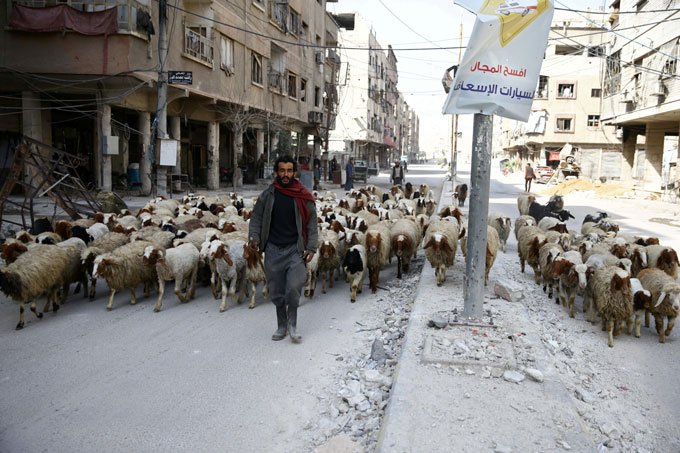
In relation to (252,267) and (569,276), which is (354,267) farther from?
(569,276)

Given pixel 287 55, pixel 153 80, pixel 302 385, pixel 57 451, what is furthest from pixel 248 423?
pixel 287 55

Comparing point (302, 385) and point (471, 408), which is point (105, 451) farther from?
point (471, 408)

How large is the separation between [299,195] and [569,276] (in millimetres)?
3786

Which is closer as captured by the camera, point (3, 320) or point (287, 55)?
point (3, 320)

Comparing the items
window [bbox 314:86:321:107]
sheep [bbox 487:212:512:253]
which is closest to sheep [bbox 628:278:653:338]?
sheep [bbox 487:212:512:253]

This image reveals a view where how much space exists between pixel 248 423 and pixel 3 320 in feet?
13.5

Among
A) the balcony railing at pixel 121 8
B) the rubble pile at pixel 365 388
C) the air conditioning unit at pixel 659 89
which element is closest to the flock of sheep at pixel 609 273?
the rubble pile at pixel 365 388

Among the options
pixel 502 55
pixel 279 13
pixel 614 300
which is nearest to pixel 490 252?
pixel 614 300

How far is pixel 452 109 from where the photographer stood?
5289mm

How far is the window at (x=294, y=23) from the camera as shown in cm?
2981

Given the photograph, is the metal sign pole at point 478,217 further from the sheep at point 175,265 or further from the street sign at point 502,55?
the sheep at point 175,265

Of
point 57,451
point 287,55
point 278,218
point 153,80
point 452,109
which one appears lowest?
point 57,451

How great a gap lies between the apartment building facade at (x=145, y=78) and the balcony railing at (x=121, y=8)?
0.11ft

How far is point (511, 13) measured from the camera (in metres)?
5.11
